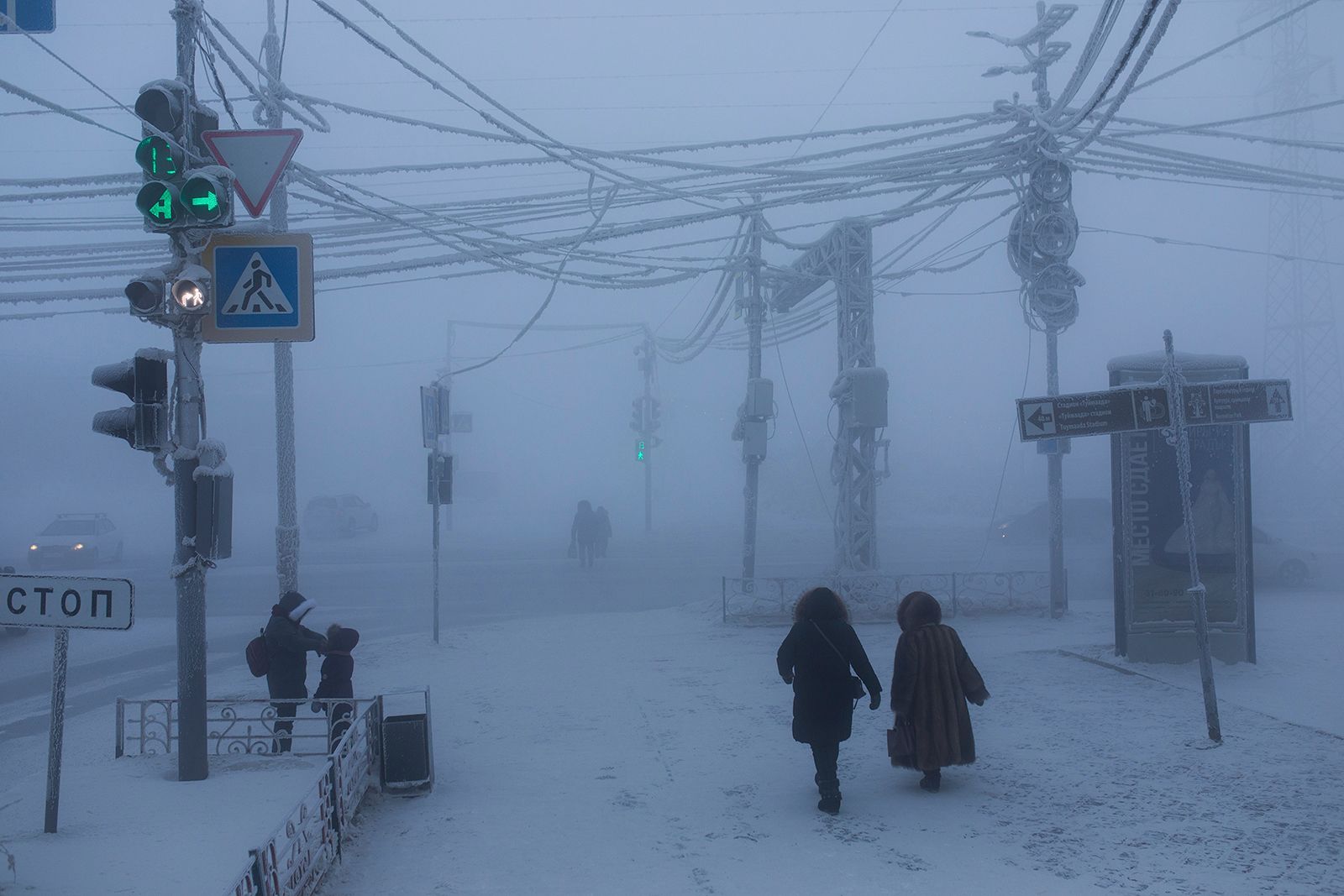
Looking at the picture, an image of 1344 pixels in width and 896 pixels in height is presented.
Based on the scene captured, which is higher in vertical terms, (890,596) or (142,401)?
(142,401)

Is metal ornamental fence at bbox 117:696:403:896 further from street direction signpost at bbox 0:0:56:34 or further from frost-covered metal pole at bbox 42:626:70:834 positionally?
street direction signpost at bbox 0:0:56:34

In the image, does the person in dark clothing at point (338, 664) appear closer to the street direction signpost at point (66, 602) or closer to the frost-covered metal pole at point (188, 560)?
the frost-covered metal pole at point (188, 560)

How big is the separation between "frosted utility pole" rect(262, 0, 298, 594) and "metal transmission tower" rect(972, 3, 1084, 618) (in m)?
10.7

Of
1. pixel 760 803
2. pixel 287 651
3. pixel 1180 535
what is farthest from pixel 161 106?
pixel 1180 535

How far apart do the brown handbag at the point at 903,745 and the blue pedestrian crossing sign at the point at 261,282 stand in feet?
16.4

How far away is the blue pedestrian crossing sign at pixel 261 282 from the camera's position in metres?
7.43

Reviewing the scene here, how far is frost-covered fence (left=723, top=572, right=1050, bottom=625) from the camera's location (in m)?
16.8

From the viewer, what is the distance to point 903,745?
23.4 feet

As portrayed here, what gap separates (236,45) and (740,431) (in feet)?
39.3

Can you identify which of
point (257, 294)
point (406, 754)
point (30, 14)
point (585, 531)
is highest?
point (30, 14)

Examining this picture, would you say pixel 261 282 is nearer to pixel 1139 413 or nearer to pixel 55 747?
pixel 55 747

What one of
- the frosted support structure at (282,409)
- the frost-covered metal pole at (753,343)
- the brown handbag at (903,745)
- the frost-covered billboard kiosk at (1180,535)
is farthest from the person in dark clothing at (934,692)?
the frost-covered metal pole at (753,343)

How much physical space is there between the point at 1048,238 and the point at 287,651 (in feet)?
42.2

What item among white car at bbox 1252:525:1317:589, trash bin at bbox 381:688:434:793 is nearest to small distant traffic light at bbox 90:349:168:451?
trash bin at bbox 381:688:434:793
